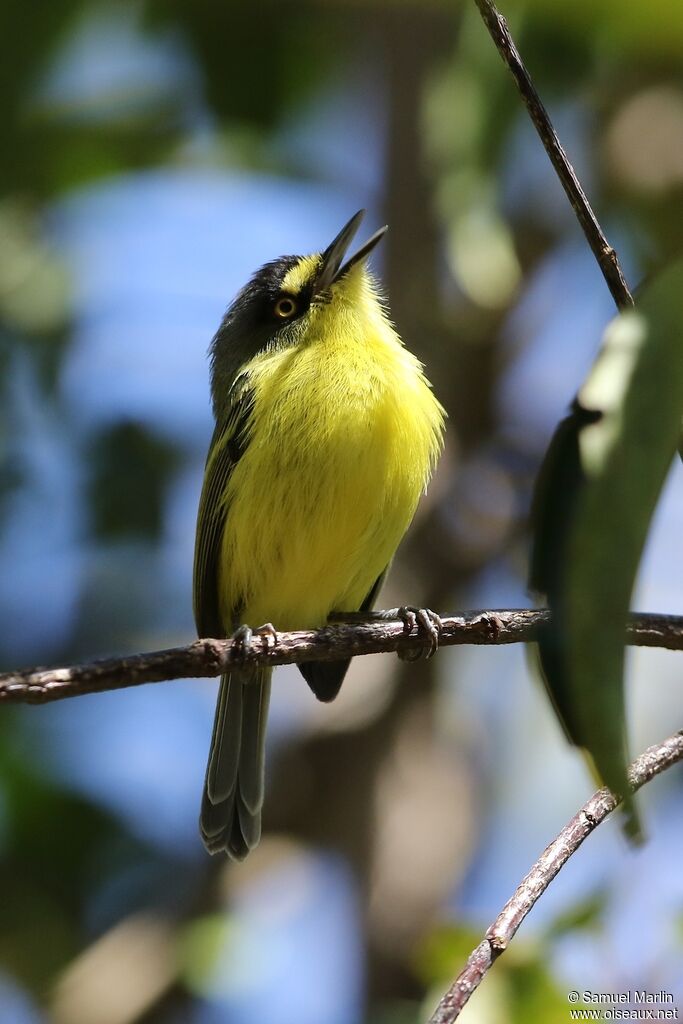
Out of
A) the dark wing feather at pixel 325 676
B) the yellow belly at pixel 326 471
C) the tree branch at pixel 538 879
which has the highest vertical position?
the yellow belly at pixel 326 471

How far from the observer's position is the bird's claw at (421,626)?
2828 mm

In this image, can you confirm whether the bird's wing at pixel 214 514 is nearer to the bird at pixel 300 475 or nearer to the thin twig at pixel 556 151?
the bird at pixel 300 475

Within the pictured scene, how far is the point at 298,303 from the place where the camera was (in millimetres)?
4344

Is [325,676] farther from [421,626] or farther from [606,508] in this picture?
[606,508]

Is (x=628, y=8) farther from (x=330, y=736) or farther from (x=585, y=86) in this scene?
(x=330, y=736)

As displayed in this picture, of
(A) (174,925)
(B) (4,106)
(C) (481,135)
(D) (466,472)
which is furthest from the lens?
(D) (466,472)

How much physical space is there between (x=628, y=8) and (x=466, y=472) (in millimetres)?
2402

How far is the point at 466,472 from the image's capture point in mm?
5547

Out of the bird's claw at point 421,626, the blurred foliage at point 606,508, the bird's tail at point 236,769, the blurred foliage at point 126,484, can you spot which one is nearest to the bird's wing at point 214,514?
the bird's tail at point 236,769

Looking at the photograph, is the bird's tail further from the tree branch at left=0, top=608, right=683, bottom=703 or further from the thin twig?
the thin twig

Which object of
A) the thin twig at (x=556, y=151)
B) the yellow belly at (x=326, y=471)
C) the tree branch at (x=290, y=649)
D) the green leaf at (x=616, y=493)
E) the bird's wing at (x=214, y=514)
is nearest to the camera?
the green leaf at (x=616, y=493)

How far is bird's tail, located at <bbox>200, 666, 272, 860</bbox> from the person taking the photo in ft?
13.5

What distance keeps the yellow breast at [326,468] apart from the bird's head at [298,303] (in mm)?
48

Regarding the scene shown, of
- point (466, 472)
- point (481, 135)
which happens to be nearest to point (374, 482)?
point (481, 135)
